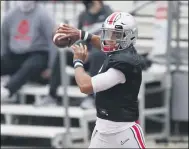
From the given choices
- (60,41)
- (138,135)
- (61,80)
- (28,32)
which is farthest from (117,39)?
(28,32)

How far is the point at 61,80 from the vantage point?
27.8 feet

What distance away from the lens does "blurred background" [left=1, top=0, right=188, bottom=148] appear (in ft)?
27.6

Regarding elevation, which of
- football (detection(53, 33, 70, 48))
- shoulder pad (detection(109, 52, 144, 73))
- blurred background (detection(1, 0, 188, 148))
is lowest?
blurred background (detection(1, 0, 188, 148))

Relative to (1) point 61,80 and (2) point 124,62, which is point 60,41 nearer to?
(2) point 124,62

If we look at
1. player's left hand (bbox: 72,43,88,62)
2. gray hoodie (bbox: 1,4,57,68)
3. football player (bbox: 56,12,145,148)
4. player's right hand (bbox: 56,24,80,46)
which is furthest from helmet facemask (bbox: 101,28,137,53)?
gray hoodie (bbox: 1,4,57,68)

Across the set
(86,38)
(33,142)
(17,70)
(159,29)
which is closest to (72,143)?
(33,142)

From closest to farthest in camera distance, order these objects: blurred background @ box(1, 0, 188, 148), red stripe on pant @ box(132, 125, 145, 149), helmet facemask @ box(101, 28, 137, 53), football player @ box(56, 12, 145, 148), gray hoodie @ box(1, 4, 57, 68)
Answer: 1. football player @ box(56, 12, 145, 148)
2. helmet facemask @ box(101, 28, 137, 53)
3. red stripe on pant @ box(132, 125, 145, 149)
4. blurred background @ box(1, 0, 188, 148)
5. gray hoodie @ box(1, 4, 57, 68)

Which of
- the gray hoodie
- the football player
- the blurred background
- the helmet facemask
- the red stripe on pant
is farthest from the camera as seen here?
the gray hoodie

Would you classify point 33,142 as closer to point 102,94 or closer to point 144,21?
point 144,21

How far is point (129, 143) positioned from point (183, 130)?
3791mm

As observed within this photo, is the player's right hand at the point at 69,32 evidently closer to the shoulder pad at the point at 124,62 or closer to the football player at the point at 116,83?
the football player at the point at 116,83

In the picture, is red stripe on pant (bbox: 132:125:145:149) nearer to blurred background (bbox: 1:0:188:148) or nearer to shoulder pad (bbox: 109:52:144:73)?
shoulder pad (bbox: 109:52:144:73)

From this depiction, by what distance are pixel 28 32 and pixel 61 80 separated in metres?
0.83

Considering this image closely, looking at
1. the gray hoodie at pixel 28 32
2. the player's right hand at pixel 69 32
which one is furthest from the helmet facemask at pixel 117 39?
the gray hoodie at pixel 28 32
